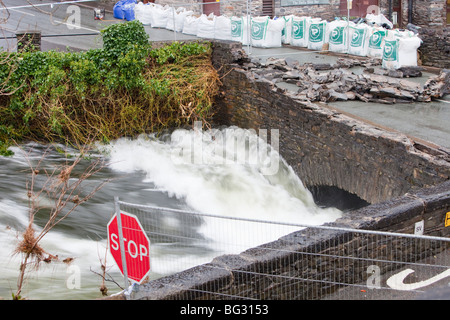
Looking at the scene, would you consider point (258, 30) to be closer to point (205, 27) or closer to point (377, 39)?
point (205, 27)

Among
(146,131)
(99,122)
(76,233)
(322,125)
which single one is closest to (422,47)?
(322,125)

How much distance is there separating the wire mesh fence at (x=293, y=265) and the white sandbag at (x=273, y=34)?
14254 mm

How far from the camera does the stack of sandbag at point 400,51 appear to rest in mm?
17312

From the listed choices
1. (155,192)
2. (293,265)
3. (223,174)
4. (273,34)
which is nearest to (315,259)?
(293,265)

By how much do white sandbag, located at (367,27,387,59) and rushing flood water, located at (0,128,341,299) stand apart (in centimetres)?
611

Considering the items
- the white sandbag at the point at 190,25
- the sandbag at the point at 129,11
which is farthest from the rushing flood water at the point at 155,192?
the sandbag at the point at 129,11

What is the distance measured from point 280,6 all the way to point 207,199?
53.3 feet

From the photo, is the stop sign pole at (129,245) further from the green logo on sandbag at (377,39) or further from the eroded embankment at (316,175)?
the green logo on sandbag at (377,39)

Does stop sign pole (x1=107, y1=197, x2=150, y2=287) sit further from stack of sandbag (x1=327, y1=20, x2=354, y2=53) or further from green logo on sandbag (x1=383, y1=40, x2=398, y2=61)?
stack of sandbag (x1=327, y1=20, x2=354, y2=53)

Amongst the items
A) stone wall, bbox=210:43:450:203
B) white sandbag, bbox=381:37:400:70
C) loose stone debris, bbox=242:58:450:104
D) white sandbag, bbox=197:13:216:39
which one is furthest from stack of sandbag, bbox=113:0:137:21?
white sandbag, bbox=381:37:400:70

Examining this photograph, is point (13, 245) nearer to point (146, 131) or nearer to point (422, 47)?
point (146, 131)
